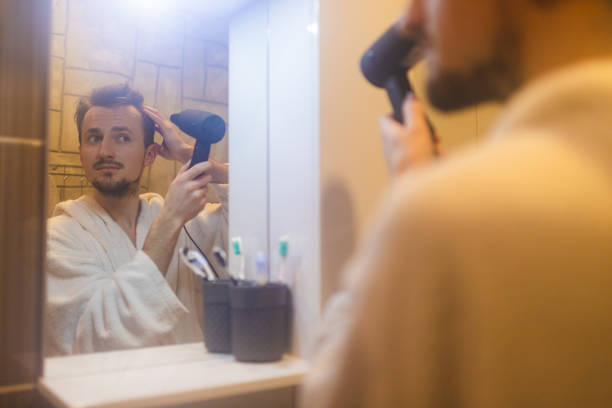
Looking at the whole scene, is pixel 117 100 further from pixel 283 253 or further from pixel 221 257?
pixel 283 253

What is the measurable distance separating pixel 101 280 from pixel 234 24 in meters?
0.64

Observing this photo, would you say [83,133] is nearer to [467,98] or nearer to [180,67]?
[180,67]

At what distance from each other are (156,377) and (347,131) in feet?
1.79

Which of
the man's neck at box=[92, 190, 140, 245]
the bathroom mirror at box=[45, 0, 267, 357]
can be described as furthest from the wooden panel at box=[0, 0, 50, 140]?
the man's neck at box=[92, 190, 140, 245]

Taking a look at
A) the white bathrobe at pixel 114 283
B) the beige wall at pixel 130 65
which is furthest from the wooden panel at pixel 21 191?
the beige wall at pixel 130 65

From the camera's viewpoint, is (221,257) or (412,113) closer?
(412,113)

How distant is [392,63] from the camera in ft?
2.87

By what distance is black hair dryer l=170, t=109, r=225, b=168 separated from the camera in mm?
1142

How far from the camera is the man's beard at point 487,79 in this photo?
47 cm

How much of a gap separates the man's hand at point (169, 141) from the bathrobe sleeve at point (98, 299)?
229mm

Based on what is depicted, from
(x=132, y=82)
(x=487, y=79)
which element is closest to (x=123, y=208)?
(x=132, y=82)

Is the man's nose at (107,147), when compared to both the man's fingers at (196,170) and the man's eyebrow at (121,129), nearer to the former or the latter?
the man's eyebrow at (121,129)

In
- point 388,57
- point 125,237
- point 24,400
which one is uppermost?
point 388,57

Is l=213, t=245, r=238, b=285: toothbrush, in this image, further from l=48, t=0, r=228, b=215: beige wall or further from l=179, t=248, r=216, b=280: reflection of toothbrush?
l=48, t=0, r=228, b=215: beige wall
